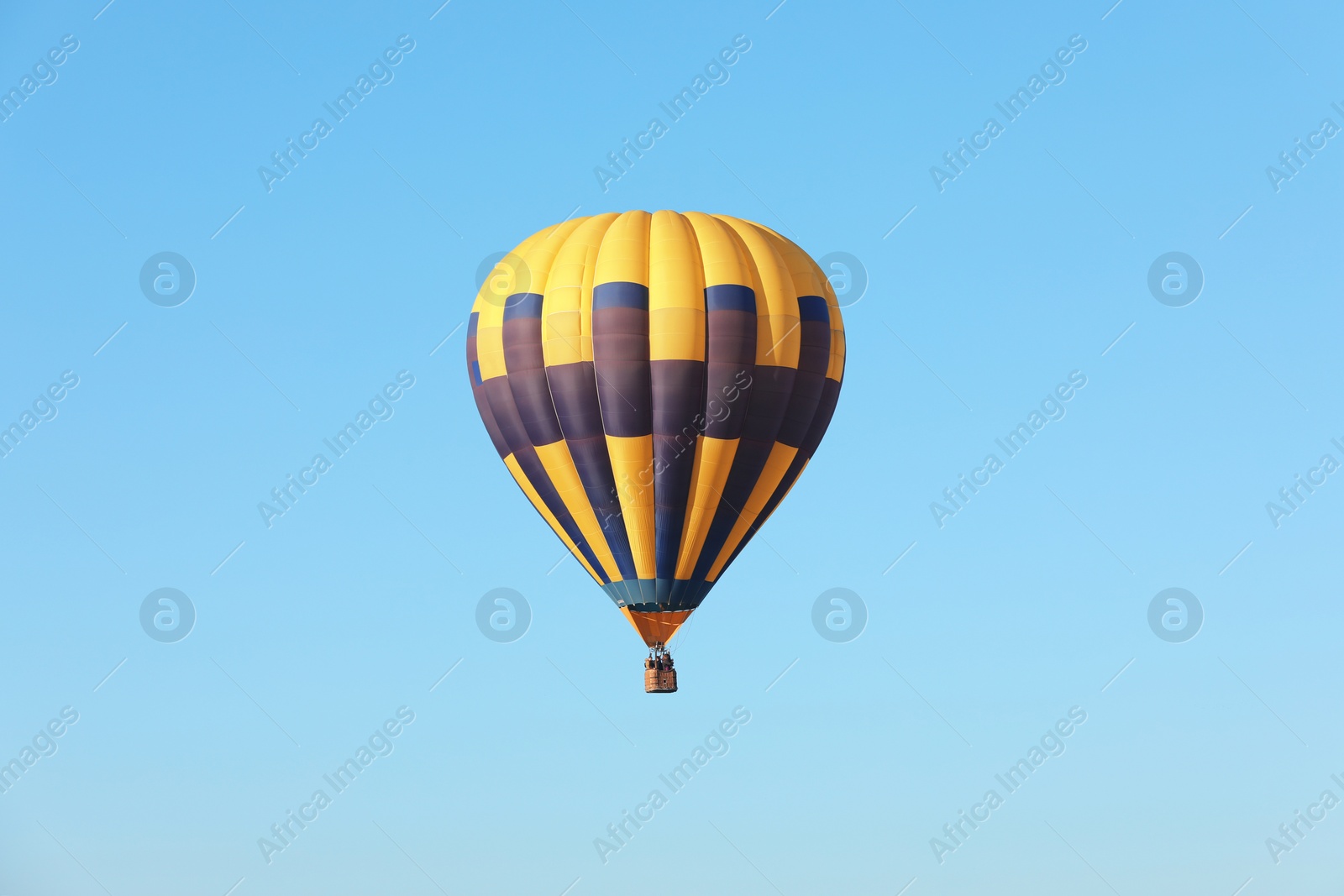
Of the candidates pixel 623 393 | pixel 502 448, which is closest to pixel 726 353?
pixel 623 393

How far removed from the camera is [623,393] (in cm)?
4397

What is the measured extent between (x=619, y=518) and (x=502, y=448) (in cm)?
339

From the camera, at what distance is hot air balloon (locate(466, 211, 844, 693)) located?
4412cm

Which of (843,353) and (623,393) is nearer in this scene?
(623,393)

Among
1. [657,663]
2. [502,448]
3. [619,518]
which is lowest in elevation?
[657,663]

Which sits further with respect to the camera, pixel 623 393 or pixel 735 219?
pixel 735 219

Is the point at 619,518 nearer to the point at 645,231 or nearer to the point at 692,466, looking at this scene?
the point at 692,466

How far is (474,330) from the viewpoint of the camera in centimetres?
4638

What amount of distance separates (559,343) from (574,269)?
5.57 feet

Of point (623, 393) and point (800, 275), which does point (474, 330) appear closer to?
point (623, 393)

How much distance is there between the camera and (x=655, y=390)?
145 ft

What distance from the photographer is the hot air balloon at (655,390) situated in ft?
145

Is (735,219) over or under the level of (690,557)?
over

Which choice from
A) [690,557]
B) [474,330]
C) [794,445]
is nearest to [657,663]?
[690,557]
